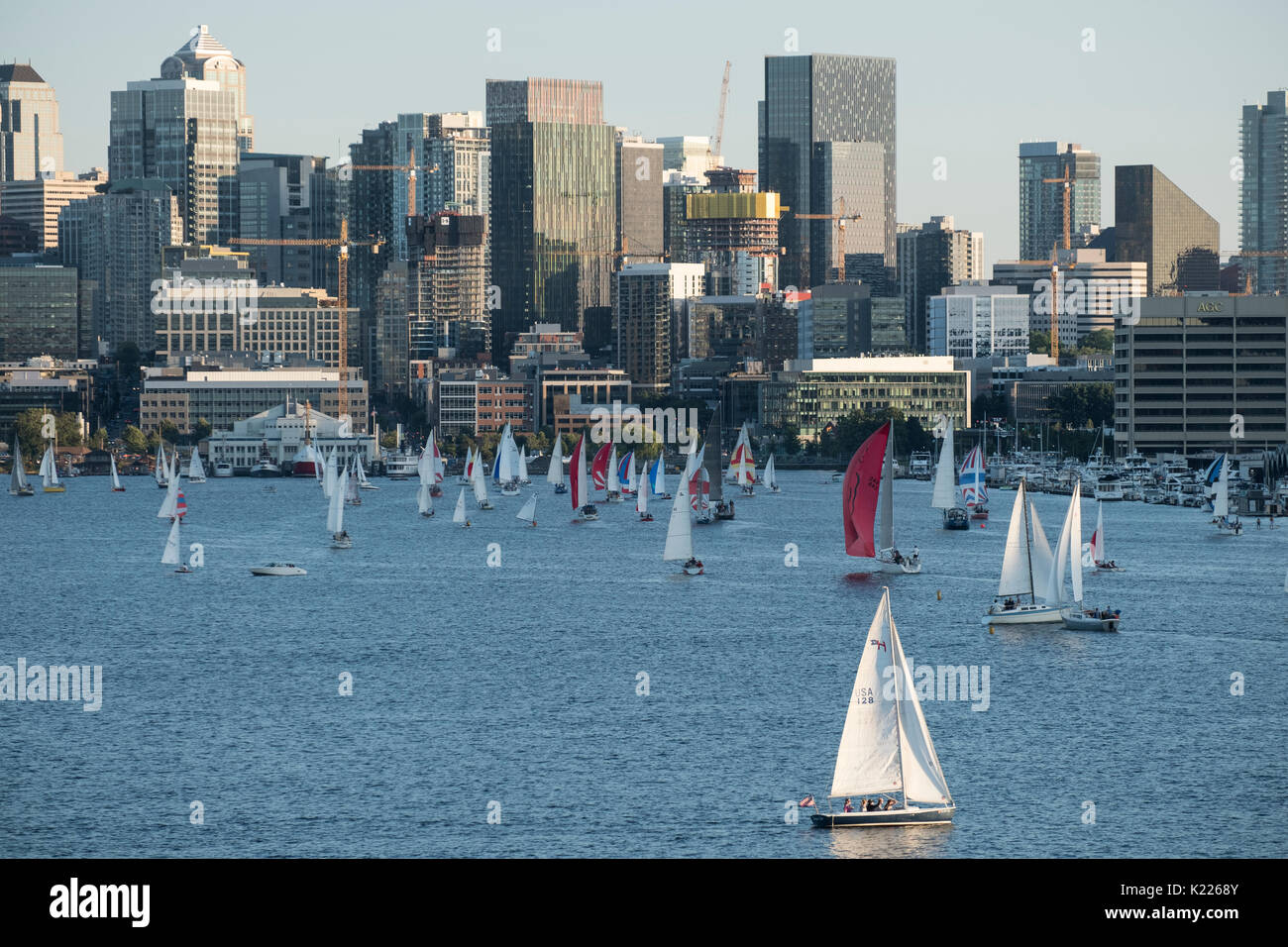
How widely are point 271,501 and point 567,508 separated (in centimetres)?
3144

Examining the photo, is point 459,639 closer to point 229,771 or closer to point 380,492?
point 229,771

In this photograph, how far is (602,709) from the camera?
171ft

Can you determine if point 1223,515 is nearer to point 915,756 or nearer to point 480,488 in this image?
point 480,488

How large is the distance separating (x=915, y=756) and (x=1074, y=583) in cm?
3789

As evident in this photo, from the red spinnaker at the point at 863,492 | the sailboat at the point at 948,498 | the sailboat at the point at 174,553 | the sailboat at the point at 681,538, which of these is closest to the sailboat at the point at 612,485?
the sailboat at the point at 948,498

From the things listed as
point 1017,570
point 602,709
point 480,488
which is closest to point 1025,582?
point 1017,570

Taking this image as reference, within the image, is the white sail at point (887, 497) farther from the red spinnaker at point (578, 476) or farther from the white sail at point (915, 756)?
the white sail at point (915, 756)

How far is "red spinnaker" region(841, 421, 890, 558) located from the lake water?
2251 millimetres

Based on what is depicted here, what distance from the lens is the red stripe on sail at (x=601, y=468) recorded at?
150875 millimetres
